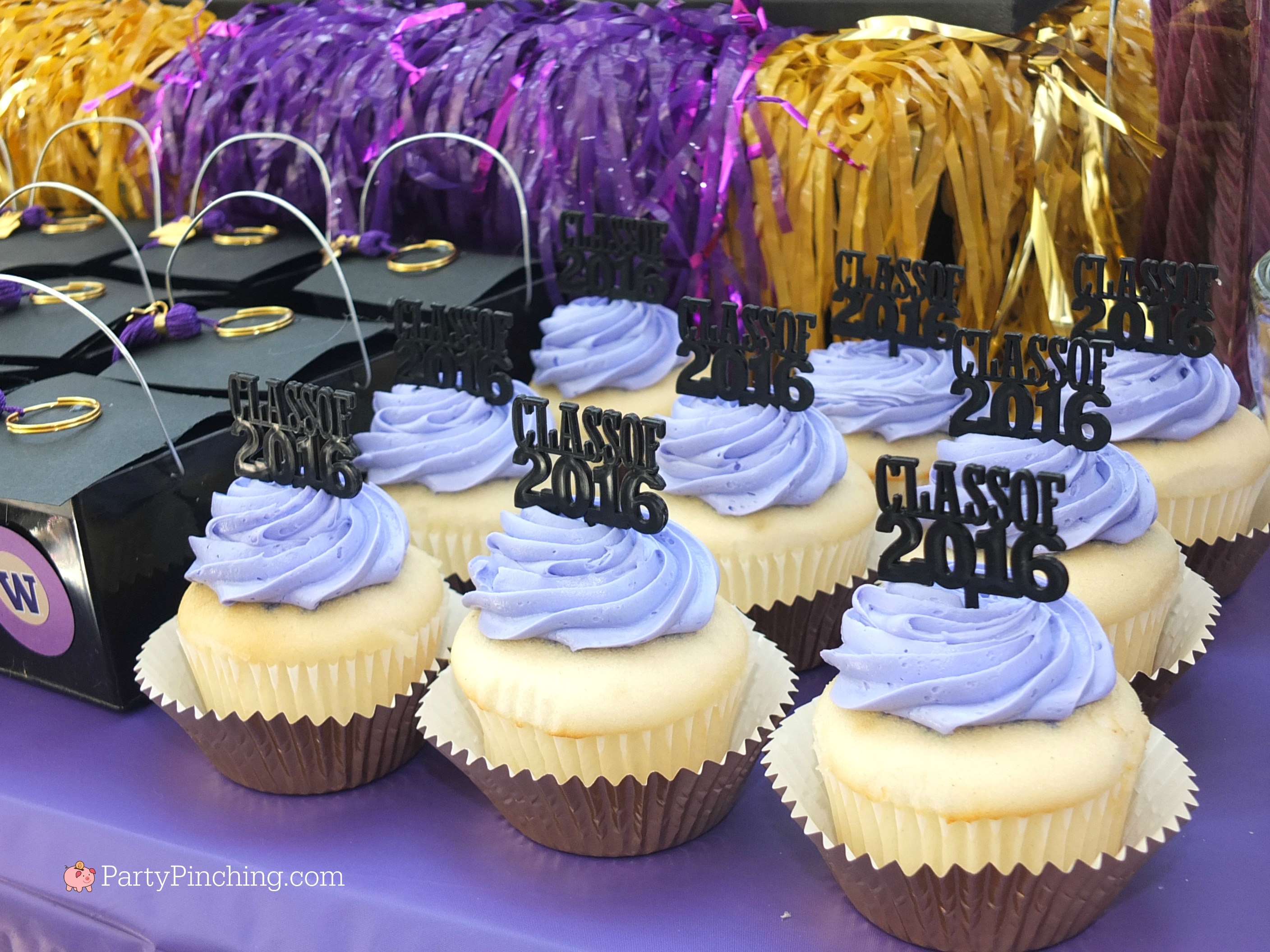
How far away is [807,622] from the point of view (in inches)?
86.2

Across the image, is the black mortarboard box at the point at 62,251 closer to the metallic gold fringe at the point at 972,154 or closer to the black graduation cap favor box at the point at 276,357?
the black graduation cap favor box at the point at 276,357

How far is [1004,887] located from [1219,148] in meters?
1.62

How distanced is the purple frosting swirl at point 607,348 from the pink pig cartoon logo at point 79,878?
121 centimetres

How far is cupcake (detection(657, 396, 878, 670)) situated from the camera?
81.2 inches

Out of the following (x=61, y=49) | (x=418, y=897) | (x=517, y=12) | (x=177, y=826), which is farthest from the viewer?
(x=61, y=49)

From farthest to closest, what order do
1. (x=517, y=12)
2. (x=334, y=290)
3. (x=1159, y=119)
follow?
(x=517, y=12), (x=334, y=290), (x=1159, y=119)

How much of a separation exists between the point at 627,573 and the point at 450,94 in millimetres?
1683

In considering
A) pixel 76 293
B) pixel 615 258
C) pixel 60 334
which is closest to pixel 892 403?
pixel 615 258

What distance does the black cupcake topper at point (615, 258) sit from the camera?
258 centimetres

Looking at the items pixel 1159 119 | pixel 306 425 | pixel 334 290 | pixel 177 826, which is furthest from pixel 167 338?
pixel 1159 119

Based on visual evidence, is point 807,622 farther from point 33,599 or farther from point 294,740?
point 33,599

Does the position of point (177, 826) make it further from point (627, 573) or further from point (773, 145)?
point (773, 145)

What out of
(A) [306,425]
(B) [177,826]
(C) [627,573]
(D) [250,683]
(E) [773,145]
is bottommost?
(B) [177,826]

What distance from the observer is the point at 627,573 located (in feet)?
5.64
